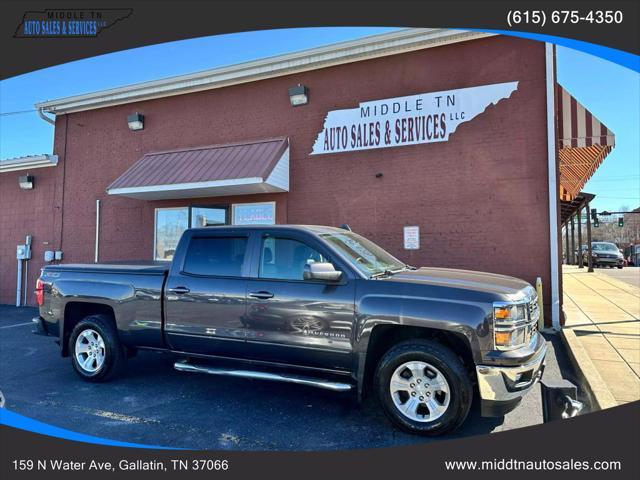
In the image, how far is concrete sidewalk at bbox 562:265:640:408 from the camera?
4691mm

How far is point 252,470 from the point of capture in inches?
130

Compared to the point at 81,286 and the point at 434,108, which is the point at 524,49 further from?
the point at 81,286

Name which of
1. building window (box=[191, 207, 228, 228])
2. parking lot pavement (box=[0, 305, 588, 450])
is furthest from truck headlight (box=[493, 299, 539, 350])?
building window (box=[191, 207, 228, 228])

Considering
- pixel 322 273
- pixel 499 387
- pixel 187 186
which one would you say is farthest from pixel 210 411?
→ pixel 187 186

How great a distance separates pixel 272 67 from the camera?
9797 mm

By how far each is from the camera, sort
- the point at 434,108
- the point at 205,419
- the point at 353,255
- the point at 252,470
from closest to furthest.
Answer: the point at 252,470, the point at 205,419, the point at 353,255, the point at 434,108

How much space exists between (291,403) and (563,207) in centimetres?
2062

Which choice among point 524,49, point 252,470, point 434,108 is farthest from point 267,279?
point 524,49

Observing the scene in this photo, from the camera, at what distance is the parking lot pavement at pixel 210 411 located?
12.5 ft

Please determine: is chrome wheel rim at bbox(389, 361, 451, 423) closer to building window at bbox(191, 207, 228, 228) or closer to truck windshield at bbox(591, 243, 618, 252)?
building window at bbox(191, 207, 228, 228)

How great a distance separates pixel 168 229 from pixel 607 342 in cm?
976

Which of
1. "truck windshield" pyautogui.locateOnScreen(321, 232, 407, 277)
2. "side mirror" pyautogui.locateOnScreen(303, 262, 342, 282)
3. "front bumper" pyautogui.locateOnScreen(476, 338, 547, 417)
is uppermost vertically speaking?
"truck windshield" pyautogui.locateOnScreen(321, 232, 407, 277)

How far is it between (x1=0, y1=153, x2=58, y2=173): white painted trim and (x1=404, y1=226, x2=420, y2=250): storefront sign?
1054 cm

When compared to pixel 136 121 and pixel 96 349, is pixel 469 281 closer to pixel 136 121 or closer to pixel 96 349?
pixel 96 349
